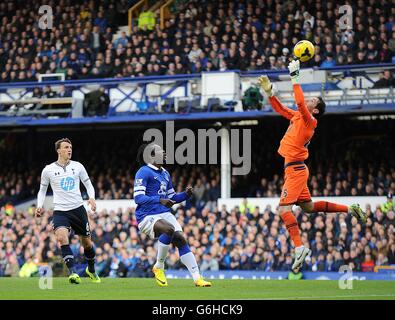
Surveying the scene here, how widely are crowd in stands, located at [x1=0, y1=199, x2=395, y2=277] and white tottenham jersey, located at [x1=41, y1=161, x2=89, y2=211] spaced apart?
8.51 m

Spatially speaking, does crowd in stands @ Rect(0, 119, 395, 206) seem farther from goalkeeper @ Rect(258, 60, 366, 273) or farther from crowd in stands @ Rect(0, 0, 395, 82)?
goalkeeper @ Rect(258, 60, 366, 273)

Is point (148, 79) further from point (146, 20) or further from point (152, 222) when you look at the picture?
point (152, 222)

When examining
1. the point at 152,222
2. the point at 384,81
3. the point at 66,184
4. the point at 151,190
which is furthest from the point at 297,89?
the point at 384,81

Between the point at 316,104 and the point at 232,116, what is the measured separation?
13.7 m

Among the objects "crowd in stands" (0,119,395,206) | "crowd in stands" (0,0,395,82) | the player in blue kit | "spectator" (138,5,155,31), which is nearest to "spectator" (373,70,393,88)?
"crowd in stands" (0,0,395,82)

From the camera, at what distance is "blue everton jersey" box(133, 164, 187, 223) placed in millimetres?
15602

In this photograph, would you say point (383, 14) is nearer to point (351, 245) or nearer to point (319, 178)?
point (319, 178)

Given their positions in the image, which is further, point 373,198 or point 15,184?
point 15,184

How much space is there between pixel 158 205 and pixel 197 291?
1826mm

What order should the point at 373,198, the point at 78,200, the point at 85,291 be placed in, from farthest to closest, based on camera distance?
the point at 373,198 → the point at 78,200 → the point at 85,291

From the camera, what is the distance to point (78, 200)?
1748 cm

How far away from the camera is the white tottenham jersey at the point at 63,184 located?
17359mm

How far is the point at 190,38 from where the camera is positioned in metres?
32.4
